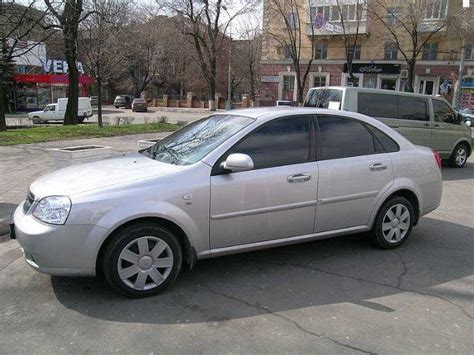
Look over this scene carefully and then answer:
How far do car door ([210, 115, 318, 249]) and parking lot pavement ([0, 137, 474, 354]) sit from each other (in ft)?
1.49

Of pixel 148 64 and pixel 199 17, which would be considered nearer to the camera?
pixel 199 17

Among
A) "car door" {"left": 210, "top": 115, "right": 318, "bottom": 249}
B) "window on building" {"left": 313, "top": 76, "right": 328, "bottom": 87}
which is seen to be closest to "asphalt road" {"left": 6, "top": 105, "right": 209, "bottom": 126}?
"window on building" {"left": 313, "top": 76, "right": 328, "bottom": 87}

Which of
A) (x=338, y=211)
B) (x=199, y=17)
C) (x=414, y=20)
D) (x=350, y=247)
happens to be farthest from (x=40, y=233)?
(x=199, y=17)

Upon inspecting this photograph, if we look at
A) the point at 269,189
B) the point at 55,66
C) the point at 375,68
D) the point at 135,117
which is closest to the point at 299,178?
the point at 269,189

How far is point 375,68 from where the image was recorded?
42938 mm

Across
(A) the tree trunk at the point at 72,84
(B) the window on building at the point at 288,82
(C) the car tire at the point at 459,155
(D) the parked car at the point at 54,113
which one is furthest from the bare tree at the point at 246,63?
(C) the car tire at the point at 459,155

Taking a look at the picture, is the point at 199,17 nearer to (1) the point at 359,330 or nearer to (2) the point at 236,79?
(2) the point at 236,79

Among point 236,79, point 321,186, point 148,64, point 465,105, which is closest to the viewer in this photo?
point 321,186

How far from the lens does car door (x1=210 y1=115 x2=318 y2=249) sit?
13.2ft

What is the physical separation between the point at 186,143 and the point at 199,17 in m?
40.0

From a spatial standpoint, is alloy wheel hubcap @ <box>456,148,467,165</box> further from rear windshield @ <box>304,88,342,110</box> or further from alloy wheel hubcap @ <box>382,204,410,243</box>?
alloy wheel hubcap @ <box>382,204,410,243</box>

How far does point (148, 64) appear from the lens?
184 feet

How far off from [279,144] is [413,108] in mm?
7021

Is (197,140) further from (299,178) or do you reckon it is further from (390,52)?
(390,52)
